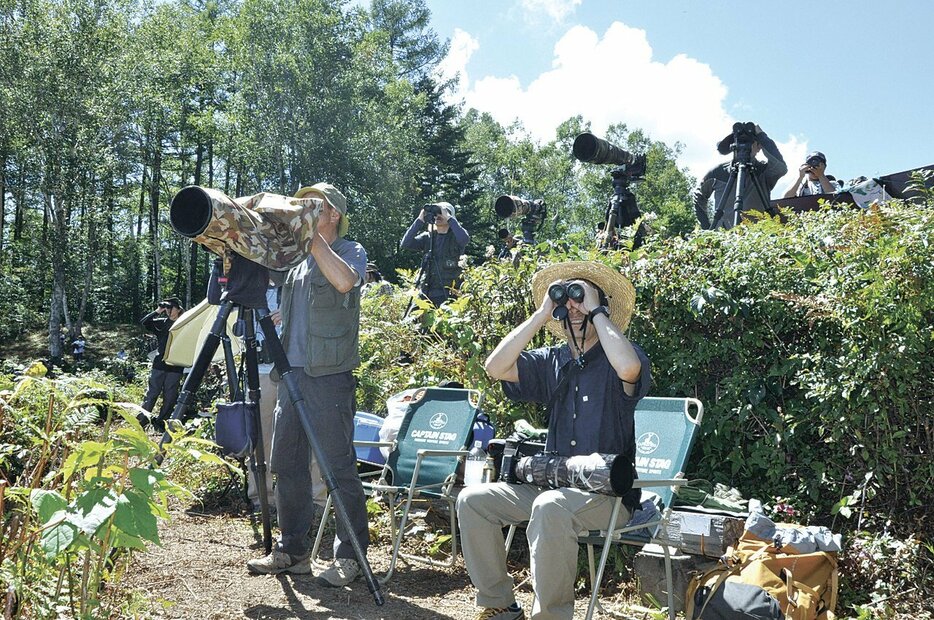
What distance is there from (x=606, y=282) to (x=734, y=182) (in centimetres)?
310

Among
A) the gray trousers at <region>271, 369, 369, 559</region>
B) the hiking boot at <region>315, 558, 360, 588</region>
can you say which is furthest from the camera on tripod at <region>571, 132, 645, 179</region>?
the hiking boot at <region>315, 558, 360, 588</region>

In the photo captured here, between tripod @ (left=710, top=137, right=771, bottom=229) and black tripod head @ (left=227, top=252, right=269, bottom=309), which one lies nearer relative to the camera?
black tripod head @ (left=227, top=252, right=269, bottom=309)

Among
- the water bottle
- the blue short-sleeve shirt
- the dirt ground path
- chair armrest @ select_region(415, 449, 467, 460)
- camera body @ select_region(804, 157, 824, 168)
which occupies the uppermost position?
camera body @ select_region(804, 157, 824, 168)

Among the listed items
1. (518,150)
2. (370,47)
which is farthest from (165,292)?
(518,150)

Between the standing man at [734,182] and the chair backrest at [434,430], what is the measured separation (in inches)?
95.9

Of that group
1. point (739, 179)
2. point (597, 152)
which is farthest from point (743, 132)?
point (597, 152)

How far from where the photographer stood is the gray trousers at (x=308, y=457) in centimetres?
392

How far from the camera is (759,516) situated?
3271 millimetres

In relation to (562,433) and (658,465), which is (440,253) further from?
(562,433)

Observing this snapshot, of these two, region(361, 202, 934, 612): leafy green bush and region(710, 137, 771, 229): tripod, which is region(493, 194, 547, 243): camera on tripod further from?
region(361, 202, 934, 612): leafy green bush

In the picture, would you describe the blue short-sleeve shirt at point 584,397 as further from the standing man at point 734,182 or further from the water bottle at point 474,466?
the standing man at point 734,182

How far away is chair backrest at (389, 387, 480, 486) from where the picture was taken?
4.59 m

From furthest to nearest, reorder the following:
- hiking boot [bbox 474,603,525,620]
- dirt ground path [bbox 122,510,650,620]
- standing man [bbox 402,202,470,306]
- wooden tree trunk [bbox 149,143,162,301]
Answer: wooden tree trunk [bbox 149,143,162,301], standing man [bbox 402,202,470,306], dirt ground path [bbox 122,510,650,620], hiking boot [bbox 474,603,525,620]

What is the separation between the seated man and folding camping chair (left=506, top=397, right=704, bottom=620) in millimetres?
3393
